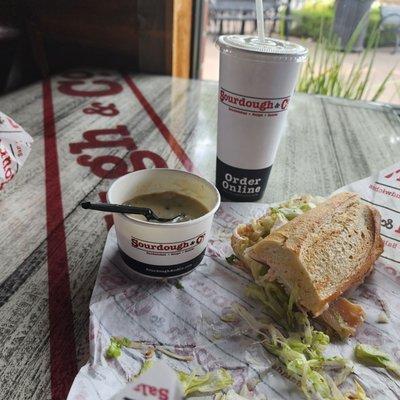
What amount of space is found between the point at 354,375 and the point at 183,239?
0.41 meters

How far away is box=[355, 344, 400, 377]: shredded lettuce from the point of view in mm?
714

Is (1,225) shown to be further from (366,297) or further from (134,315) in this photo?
(366,297)

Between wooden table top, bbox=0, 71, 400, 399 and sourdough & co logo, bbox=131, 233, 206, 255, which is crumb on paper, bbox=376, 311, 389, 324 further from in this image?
wooden table top, bbox=0, 71, 400, 399

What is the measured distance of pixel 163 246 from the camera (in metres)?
0.80

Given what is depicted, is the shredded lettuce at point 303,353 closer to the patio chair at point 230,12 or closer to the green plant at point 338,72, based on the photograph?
the green plant at point 338,72

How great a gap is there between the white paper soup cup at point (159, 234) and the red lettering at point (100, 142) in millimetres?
662

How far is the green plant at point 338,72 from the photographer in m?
2.40

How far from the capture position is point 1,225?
105 centimetres

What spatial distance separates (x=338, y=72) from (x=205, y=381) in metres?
2.30

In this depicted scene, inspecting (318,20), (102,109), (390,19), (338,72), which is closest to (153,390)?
(102,109)

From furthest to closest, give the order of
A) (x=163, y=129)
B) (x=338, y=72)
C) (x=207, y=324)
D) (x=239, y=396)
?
(x=338, y=72), (x=163, y=129), (x=207, y=324), (x=239, y=396)

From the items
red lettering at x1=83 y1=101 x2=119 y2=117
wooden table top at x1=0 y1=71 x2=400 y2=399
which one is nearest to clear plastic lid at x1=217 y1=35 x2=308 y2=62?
wooden table top at x1=0 y1=71 x2=400 y2=399

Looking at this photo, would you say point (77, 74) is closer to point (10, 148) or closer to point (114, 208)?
point (10, 148)

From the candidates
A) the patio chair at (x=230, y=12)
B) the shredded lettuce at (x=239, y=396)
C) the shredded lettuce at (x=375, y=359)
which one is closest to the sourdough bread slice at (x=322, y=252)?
the shredded lettuce at (x=375, y=359)
